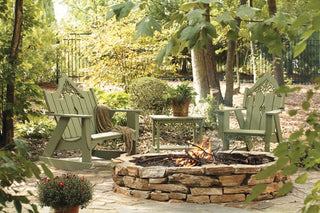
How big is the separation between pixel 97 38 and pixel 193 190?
5.84 meters

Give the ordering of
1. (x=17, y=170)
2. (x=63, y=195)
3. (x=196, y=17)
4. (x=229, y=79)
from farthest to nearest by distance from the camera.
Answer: (x=229, y=79), (x=63, y=195), (x=17, y=170), (x=196, y=17)

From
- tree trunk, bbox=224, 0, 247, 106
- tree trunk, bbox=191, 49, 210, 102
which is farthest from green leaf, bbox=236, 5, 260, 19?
tree trunk, bbox=224, 0, 247, 106

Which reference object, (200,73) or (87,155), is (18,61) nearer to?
(87,155)

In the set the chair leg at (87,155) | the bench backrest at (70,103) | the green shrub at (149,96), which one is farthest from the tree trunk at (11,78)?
the green shrub at (149,96)

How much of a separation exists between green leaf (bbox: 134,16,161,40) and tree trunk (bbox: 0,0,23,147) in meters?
4.74

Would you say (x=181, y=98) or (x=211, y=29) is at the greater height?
(x=211, y=29)

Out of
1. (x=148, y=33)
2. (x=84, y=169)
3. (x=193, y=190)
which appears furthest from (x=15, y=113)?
(x=148, y=33)

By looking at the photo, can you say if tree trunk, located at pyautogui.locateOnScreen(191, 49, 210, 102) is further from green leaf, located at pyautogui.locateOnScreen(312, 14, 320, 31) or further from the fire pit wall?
green leaf, located at pyautogui.locateOnScreen(312, 14, 320, 31)

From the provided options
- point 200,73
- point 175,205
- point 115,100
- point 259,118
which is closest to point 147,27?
point 175,205

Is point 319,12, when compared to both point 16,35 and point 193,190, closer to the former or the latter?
point 193,190

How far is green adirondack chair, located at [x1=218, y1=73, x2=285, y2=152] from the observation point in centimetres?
491

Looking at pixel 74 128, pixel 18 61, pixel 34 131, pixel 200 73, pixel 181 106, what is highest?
pixel 18 61

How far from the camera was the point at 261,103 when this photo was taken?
551 cm

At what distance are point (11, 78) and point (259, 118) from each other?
11.3 feet
